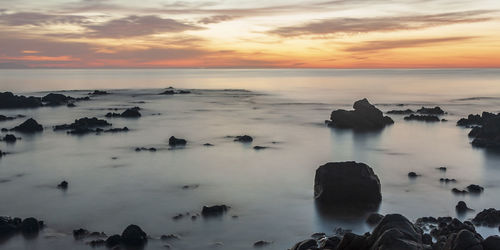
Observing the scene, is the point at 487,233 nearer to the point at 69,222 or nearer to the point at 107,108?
the point at 69,222

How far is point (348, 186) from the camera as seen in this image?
28.7m

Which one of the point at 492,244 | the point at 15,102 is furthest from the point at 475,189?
the point at 15,102

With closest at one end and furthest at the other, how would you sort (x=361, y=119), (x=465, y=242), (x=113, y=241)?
(x=465, y=242)
(x=113, y=241)
(x=361, y=119)

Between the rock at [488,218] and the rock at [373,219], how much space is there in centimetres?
479

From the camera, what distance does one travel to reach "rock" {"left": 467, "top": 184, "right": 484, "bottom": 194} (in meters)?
32.1

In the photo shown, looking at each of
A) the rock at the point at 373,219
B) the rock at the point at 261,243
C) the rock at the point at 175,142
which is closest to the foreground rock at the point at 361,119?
the rock at the point at 175,142

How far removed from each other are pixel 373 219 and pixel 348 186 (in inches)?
137

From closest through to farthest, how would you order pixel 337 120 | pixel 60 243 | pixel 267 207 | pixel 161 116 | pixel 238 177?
1. pixel 60 243
2. pixel 267 207
3. pixel 238 177
4. pixel 337 120
5. pixel 161 116

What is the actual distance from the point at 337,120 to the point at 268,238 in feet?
148

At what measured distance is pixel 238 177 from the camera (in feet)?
122

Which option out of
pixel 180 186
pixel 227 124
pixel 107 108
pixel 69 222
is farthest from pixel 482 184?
pixel 107 108

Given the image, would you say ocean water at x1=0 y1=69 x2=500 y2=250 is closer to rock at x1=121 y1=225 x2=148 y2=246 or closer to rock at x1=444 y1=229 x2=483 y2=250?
rock at x1=121 y1=225 x2=148 y2=246

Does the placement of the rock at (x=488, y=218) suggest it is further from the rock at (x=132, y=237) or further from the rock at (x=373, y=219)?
the rock at (x=132, y=237)

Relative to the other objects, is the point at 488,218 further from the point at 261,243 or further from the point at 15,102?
the point at 15,102
